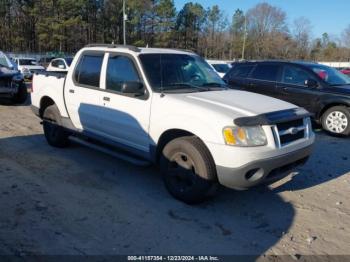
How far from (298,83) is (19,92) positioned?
347 inches

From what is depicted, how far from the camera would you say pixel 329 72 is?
9305mm

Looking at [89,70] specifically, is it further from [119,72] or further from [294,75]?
[294,75]

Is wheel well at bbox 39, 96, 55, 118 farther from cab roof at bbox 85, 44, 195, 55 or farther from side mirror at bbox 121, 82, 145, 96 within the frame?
side mirror at bbox 121, 82, 145, 96

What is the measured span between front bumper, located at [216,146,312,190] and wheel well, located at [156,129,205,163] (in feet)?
2.24

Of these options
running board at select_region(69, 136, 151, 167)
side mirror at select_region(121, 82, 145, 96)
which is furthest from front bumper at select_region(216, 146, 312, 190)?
side mirror at select_region(121, 82, 145, 96)

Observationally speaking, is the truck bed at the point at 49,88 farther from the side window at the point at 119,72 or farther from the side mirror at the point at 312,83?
the side mirror at the point at 312,83

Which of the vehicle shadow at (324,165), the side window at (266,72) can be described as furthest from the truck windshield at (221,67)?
the vehicle shadow at (324,165)

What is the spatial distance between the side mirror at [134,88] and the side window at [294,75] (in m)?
5.59

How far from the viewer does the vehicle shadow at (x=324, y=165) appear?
537 centimetres

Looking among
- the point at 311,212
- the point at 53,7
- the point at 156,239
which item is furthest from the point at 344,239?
the point at 53,7

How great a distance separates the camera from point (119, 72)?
5.26m

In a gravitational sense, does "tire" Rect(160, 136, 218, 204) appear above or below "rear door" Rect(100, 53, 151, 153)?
below

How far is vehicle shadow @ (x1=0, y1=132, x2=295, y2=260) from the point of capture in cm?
357

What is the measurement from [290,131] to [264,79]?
572 cm
